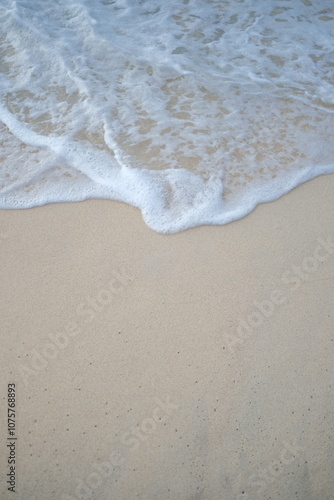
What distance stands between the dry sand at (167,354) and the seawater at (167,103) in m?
0.24

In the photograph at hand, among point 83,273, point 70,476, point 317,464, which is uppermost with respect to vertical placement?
point 83,273

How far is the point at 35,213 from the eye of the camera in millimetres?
2514

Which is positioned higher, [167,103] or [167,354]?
[167,103]

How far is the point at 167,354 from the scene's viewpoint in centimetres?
195

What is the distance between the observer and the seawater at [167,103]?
268 cm

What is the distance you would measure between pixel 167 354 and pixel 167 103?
2.10 meters

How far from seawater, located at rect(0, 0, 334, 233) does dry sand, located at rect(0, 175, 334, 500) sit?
24cm

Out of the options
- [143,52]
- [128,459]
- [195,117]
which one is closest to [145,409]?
[128,459]

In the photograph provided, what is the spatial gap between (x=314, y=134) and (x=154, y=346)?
198cm

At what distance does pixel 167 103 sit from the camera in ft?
11.0

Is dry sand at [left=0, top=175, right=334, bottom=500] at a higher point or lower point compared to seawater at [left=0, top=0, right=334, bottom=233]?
lower

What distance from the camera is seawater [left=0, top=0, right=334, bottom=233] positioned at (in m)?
2.68

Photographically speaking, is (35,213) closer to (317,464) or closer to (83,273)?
(83,273)

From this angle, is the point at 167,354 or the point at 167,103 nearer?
the point at 167,354
